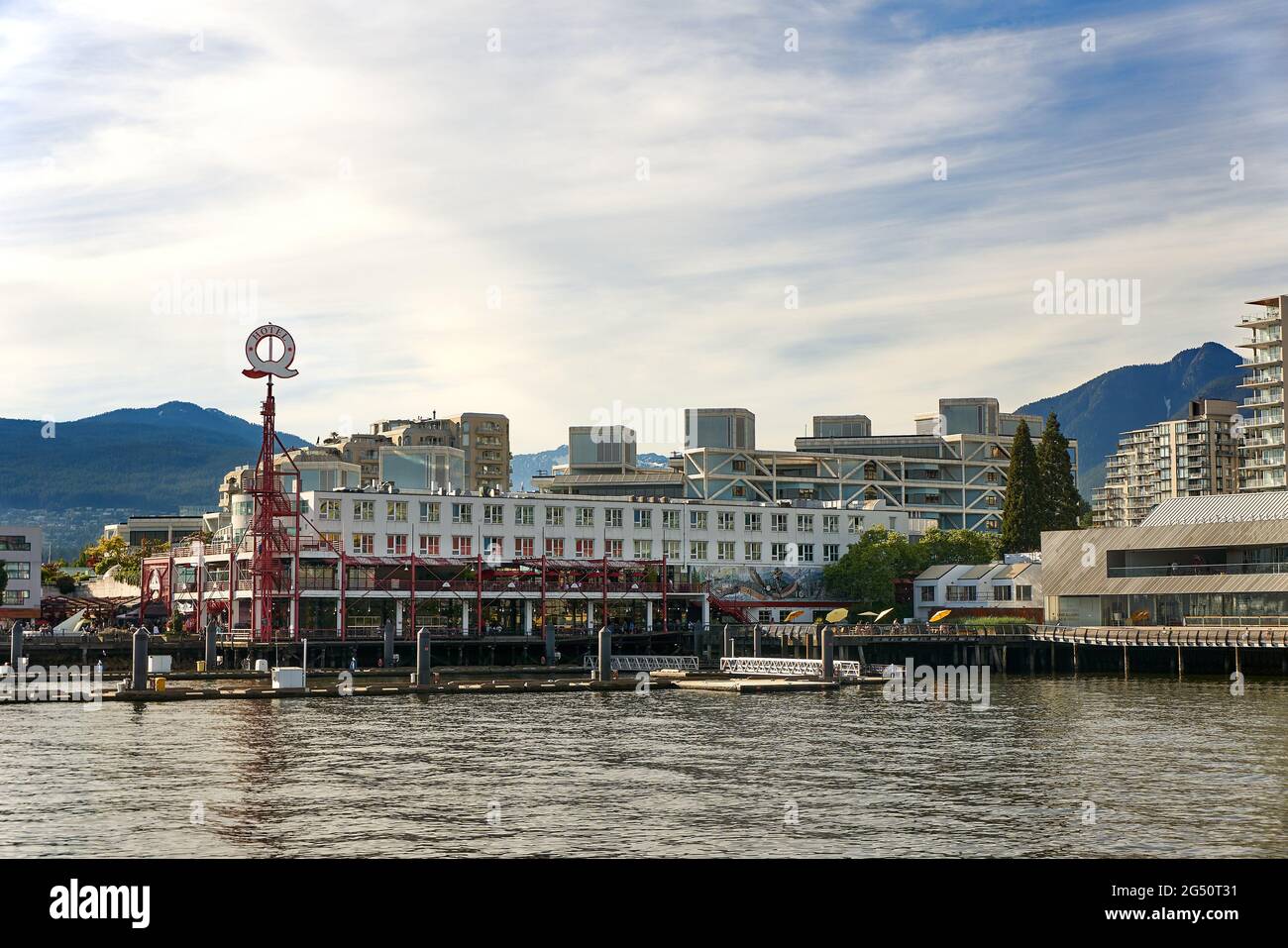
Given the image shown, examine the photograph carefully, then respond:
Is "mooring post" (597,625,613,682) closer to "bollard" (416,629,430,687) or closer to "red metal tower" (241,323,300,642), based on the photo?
"bollard" (416,629,430,687)

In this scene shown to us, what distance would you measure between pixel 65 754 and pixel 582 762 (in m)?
20.3

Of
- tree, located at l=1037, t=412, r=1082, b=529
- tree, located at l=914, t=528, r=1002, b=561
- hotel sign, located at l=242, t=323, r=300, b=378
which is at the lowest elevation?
tree, located at l=914, t=528, r=1002, b=561

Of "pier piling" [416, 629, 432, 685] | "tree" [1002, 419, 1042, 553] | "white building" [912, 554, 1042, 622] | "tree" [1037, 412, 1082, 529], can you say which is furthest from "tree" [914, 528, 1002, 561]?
"pier piling" [416, 629, 432, 685]

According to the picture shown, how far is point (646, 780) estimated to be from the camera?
48906 millimetres

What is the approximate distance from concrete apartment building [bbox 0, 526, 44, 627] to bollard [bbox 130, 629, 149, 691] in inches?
3416

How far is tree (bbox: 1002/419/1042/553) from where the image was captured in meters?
159

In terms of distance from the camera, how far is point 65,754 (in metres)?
56.6

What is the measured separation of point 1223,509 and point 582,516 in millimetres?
63191

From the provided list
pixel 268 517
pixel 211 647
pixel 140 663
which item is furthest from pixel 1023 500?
pixel 140 663

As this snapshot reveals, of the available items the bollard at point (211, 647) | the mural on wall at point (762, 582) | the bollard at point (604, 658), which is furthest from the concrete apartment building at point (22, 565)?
the bollard at point (604, 658)

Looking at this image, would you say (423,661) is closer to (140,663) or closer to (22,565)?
(140,663)
